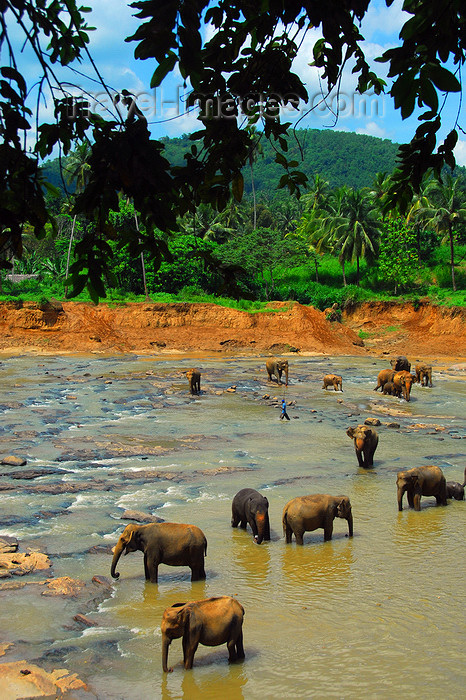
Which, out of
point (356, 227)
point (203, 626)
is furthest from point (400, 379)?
point (356, 227)

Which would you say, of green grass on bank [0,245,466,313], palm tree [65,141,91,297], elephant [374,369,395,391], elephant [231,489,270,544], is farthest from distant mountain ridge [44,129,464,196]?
elephant [231,489,270,544]

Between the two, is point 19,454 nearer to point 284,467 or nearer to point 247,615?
point 284,467

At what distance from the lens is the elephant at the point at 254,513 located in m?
10.1

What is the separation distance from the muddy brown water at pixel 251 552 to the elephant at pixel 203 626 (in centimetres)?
19

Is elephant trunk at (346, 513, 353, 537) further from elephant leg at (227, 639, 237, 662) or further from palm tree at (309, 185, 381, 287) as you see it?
palm tree at (309, 185, 381, 287)

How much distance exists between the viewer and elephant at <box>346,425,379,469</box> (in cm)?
1490

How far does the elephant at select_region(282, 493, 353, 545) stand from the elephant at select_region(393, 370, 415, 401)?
614 inches

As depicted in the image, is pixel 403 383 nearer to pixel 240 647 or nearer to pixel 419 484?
pixel 419 484

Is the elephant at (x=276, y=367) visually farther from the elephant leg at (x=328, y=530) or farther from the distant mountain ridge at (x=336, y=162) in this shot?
the distant mountain ridge at (x=336, y=162)

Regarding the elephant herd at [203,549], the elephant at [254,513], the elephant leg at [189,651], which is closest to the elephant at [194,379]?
the elephant herd at [203,549]

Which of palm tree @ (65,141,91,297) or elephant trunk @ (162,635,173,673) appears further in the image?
elephant trunk @ (162,635,173,673)

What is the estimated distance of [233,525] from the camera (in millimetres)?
10836

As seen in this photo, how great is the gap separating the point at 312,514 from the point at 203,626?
3.98 m

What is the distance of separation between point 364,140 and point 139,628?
175 m
